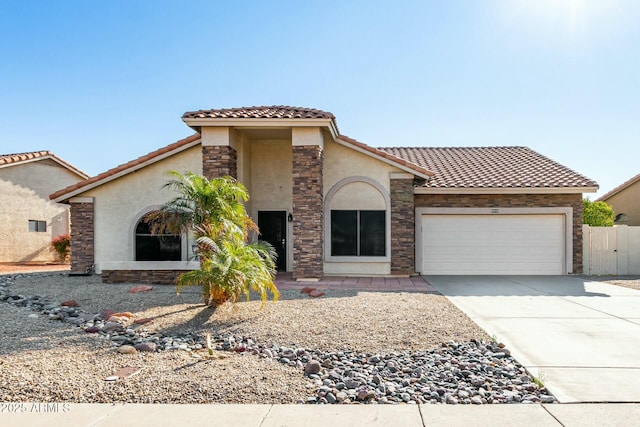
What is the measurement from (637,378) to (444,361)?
2.19 meters

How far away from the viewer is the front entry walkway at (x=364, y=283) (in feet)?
37.9

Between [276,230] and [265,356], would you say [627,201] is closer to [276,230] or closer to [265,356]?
[276,230]

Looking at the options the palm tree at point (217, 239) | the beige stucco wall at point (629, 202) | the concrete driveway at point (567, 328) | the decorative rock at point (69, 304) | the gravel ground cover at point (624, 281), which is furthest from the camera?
the beige stucco wall at point (629, 202)

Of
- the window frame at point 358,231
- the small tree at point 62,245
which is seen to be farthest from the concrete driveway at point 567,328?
the small tree at point 62,245

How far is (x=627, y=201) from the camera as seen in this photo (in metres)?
22.7

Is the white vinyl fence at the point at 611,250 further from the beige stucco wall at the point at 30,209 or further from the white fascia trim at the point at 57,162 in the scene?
the beige stucco wall at the point at 30,209

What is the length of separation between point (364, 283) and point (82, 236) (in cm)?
983

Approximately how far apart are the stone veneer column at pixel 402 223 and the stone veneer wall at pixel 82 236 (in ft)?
34.0

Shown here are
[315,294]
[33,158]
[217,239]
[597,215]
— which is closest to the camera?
[217,239]

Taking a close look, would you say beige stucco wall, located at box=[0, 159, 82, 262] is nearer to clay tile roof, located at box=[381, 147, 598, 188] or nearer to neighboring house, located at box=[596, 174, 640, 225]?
clay tile roof, located at box=[381, 147, 598, 188]

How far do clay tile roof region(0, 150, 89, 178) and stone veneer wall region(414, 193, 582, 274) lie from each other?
19.3 m

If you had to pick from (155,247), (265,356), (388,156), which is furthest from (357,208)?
(265,356)

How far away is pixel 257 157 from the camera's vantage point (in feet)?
49.7

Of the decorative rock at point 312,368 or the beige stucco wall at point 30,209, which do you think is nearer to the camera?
the decorative rock at point 312,368
